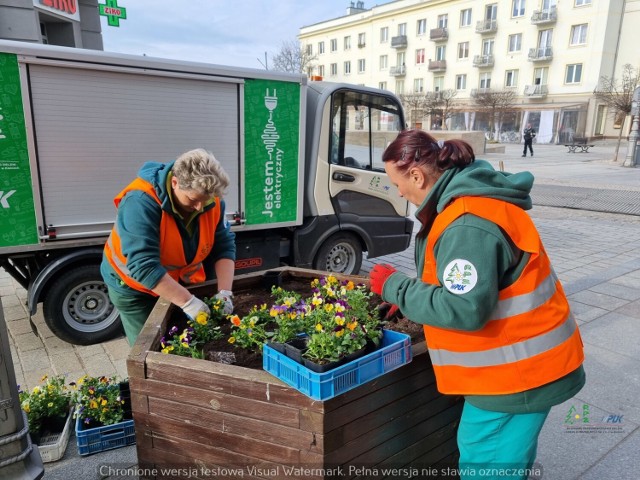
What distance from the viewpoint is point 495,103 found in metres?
42.7

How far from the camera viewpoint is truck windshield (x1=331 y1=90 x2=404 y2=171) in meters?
5.39

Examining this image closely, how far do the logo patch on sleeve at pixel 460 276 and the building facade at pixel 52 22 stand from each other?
320 inches

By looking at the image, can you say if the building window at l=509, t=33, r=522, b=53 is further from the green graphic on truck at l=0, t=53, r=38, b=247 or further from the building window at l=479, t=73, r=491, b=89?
the green graphic on truck at l=0, t=53, r=38, b=247

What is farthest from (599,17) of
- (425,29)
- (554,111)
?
(425,29)

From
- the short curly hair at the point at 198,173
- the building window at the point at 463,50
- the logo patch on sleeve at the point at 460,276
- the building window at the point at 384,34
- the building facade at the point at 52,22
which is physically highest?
the building window at the point at 384,34

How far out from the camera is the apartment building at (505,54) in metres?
41.2

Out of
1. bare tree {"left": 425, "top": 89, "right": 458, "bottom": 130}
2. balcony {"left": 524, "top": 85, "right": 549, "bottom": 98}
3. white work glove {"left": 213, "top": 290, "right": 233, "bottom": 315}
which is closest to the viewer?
white work glove {"left": 213, "top": 290, "right": 233, "bottom": 315}

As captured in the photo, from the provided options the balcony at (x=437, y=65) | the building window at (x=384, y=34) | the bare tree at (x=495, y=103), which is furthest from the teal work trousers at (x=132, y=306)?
the building window at (x=384, y=34)

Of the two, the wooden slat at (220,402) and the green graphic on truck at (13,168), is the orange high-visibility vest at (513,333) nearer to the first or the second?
the wooden slat at (220,402)

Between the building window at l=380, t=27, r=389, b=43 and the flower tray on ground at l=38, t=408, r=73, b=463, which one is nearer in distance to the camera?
the flower tray on ground at l=38, t=408, r=73, b=463

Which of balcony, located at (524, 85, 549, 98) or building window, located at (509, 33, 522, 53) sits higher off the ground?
building window, located at (509, 33, 522, 53)

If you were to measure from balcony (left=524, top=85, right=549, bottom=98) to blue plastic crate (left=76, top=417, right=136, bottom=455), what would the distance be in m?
48.8

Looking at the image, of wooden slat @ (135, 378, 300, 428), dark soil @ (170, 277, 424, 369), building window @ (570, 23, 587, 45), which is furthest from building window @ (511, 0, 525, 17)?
wooden slat @ (135, 378, 300, 428)

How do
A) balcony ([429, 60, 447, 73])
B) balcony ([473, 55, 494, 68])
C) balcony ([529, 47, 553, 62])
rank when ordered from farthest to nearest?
balcony ([429, 60, 447, 73]) < balcony ([473, 55, 494, 68]) < balcony ([529, 47, 553, 62])
